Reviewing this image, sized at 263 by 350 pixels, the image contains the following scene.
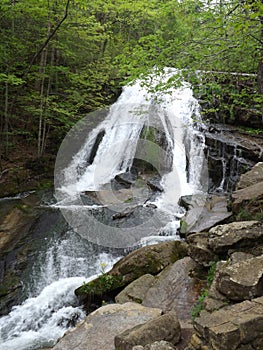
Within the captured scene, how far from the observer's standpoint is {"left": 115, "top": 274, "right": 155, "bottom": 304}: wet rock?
4.77 meters

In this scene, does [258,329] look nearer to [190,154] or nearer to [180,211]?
[180,211]

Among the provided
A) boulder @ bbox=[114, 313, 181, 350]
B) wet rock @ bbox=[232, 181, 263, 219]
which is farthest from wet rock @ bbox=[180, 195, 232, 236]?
boulder @ bbox=[114, 313, 181, 350]

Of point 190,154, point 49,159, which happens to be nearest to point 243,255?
point 190,154

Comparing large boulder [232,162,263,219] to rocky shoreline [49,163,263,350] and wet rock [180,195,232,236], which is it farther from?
wet rock [180,195,232,236]

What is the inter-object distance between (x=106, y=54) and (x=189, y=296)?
14.6 metres

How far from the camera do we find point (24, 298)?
5246 millimetres

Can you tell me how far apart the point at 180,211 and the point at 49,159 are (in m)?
6.76

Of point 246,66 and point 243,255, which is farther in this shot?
point 246,66

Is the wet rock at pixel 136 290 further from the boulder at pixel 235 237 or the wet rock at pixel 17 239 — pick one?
the wet rock at pixel 17 239

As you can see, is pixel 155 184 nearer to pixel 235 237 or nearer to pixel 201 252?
pixel 201 252

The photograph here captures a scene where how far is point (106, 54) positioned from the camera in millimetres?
16141

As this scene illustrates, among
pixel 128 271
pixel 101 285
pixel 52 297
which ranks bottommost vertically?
pixel 52 297

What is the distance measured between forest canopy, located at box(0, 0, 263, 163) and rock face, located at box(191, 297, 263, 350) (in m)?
2.84

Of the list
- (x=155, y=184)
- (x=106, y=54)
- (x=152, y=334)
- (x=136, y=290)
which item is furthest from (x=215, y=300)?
(x=106, y=54)
